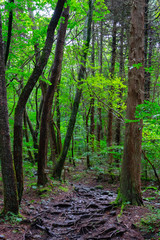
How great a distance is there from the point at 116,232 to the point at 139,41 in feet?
17.4

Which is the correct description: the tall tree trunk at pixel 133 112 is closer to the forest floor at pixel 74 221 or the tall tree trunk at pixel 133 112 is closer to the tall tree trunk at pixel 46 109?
the forest floor at pixel 74 221

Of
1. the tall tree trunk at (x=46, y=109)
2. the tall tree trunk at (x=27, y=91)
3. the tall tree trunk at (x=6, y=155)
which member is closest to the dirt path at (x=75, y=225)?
the tall tree trunk at (x=6, y=155)

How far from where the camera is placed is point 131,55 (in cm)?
582

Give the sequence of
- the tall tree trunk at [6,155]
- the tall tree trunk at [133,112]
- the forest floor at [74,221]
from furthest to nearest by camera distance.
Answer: the tall tree trunk at [133,112], the tall tree trunk at [6,155], the forest floor at [74,221]

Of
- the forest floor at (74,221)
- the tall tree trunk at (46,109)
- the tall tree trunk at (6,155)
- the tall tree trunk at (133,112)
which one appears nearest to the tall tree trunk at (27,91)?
the tall tree trunk at (6,155)

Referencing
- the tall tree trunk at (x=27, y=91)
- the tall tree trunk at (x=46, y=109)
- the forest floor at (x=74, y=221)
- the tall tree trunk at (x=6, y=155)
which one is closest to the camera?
the forest floor at (x=74, y=221)

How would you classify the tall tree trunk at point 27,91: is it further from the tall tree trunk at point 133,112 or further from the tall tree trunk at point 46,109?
the tall tree trunk at point 46,109

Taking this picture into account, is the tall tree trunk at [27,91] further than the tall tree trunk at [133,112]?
No

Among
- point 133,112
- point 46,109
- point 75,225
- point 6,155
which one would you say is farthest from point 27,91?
point 75,225

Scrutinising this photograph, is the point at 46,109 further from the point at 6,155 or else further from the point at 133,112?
the point at 133,112

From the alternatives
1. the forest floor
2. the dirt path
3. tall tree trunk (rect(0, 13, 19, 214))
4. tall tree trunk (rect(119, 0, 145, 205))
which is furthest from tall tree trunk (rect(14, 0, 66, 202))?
tall tree trunk (rect(119, 0, 145, 205))

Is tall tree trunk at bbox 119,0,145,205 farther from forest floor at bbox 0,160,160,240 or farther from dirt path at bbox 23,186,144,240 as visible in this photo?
dirt path at bbox 23,186,144,240

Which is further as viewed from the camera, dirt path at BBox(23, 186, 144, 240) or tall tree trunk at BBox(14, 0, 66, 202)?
tall tree trunk at BBox(14, 0, 66, 202)

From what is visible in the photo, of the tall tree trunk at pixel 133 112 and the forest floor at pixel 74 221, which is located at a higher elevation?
the tall tree trunk at pixel 133 112
